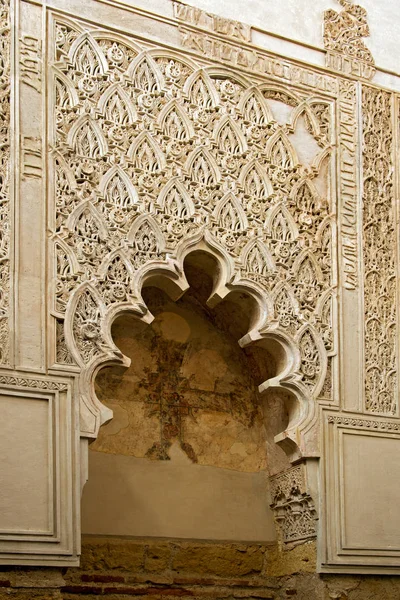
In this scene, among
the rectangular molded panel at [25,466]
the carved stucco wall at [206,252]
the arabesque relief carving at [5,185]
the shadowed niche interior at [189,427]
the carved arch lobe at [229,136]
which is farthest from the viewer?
the carved arch lobe at [229,136]

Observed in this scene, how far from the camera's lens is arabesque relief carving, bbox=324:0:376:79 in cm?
695

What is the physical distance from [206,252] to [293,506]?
1502 millimetres

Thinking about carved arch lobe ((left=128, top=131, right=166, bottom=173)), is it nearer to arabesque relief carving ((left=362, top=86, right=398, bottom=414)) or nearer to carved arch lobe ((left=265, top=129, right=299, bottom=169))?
carved arch lobe ((left=265, top=129, right=299, bottom=169))

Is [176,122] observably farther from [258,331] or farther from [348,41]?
[348,41]

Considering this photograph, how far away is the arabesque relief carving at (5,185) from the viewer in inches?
213

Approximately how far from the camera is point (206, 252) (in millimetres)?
6141

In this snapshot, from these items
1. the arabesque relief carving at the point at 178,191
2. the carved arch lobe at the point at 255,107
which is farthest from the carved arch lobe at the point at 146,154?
the carved arch lobe at the point at 255,107

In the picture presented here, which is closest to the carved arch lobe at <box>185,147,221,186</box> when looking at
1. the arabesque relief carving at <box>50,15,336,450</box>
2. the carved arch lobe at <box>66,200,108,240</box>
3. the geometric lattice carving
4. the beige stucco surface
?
the arabesque relief carving at <box>50,15,336,450</box>

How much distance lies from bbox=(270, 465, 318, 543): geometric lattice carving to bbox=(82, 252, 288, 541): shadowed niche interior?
3.3 inches

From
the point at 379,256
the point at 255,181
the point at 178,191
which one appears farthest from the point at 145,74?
the point at 379,256

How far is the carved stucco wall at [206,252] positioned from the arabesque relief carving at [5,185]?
14 millimetres

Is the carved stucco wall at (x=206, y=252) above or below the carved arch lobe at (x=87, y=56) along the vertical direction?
below

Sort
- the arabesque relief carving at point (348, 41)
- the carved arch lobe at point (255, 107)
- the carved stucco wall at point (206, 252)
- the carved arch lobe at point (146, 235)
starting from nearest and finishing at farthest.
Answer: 1. the carved stucco wall at point (206, 252)
2. the carved arch lobe at point (146, 235)
3. the carved arch lobe at point (255, 107)
4. the arabesque relief carving at point (348, 41)

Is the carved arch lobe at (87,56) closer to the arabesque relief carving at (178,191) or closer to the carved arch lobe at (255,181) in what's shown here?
the arabesque relief carving at (178,191)
